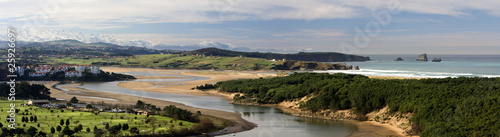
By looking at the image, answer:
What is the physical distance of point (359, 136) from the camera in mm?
33125

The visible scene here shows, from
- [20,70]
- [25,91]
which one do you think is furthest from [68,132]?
[20,70]

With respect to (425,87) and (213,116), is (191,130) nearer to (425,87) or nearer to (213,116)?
(213,116)

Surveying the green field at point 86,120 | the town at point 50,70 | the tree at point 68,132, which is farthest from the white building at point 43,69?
the tree at point 68,132

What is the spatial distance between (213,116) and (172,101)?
50.9ft

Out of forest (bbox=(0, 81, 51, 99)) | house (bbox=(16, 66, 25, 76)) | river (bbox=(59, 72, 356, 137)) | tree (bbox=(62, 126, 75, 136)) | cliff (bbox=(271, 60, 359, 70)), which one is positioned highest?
cliff (bbox=(271, 60, 359, 70))

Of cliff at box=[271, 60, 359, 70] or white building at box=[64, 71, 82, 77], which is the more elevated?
cliff at box=[271, 60, 359, 70]

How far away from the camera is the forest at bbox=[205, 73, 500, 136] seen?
2792cm

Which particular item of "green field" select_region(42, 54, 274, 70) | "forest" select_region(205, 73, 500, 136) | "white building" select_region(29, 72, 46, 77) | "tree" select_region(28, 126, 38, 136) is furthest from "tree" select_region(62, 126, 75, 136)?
"green field" select_region(42, 54, 274, 70)

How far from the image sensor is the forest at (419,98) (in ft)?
91.6

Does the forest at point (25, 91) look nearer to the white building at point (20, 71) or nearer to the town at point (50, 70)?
the town at point (50, 70)

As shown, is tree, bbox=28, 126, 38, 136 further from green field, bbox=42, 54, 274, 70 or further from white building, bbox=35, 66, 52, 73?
green field, bbox=42, 54, 274, 70

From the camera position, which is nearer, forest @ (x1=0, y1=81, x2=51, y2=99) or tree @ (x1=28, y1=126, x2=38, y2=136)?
tree @ (x1=28, y1=126, x2=38, y2=136)

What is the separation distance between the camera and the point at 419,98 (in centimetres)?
3669

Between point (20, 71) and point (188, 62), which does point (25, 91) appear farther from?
point (188, 62)
